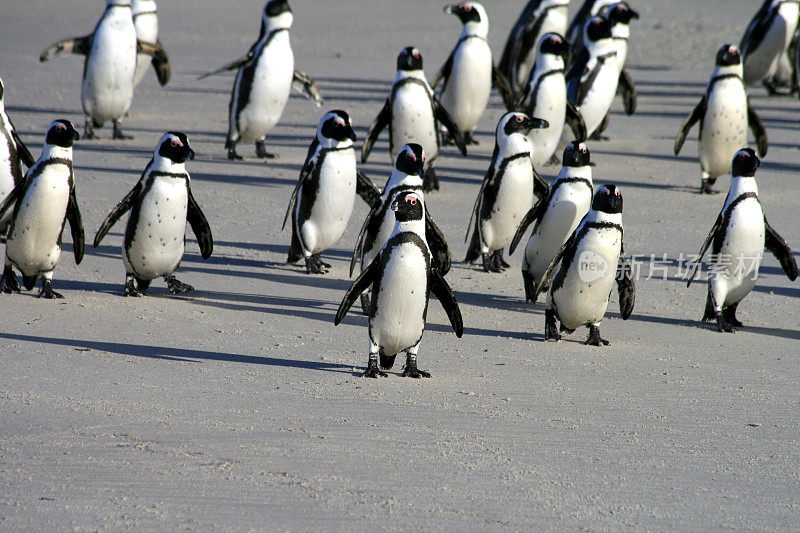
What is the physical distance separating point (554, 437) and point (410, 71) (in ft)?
14.8

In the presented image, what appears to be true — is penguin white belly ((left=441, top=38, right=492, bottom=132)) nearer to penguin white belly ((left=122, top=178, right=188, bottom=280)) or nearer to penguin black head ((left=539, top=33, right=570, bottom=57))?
penguin black head ((left=539, top=33, right=570, bottom=57))

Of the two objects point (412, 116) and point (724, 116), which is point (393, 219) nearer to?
point (412, 116)

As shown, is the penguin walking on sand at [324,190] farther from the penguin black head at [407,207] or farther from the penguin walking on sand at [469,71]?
the penguin walking on sand at [469,71]

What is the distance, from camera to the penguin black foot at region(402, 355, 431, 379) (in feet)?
14.2

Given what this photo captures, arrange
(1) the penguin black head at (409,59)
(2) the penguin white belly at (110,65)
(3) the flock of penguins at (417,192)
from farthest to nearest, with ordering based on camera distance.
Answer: (2) the penguin white belly at (110,65)
(1) the penguin black head at (409,59)
(3) the flock of penguins at (417,192)

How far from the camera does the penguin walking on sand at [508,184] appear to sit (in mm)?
6094

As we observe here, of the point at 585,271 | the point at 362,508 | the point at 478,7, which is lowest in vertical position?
the point at 362,508

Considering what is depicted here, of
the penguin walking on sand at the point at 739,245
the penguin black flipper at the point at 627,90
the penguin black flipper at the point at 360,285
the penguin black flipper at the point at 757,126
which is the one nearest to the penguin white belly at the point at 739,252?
the penguin walking on sand at the point at 739,245

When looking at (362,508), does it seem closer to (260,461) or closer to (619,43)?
(260,461)

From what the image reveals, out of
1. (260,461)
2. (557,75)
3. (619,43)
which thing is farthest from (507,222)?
(619,43)

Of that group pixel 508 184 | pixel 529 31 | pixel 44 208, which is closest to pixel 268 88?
pixel 508 184

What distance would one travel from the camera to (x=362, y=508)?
2988 millimetres

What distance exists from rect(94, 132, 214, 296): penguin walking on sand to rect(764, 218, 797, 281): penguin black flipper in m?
2.90

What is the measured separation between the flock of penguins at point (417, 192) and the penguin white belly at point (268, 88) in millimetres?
12
